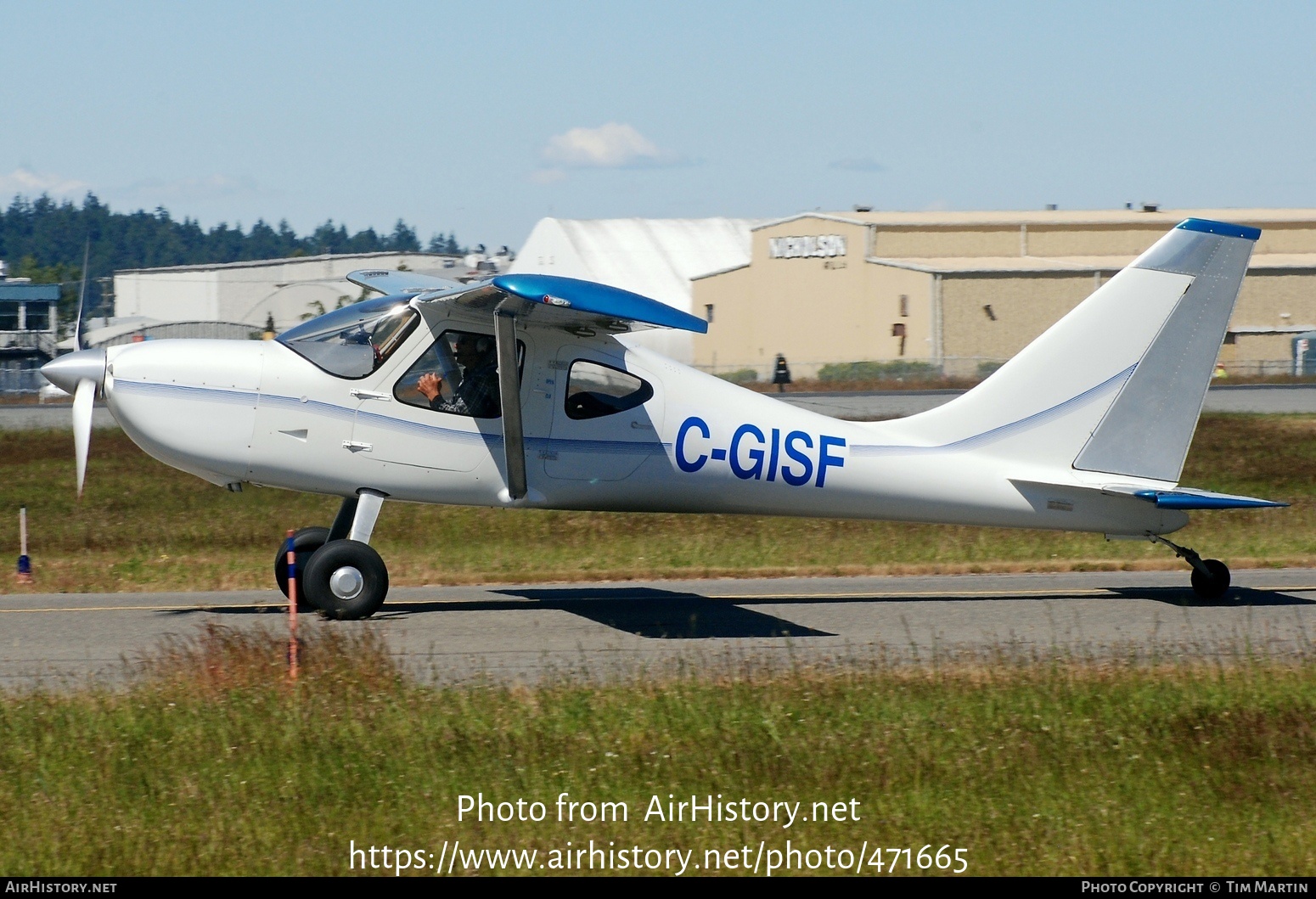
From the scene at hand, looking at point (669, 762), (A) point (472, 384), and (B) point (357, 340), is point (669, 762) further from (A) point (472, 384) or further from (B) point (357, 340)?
(B) point (357, 340)

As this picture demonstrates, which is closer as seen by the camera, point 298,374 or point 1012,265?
point 298,374

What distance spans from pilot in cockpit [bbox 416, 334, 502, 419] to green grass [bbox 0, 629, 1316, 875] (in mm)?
2969

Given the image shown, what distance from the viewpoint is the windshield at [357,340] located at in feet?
36.4

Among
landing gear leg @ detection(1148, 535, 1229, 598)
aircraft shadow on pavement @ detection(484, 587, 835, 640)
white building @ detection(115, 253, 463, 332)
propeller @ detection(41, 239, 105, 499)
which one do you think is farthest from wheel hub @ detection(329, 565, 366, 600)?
white building @ detection(115, 253, 463, 332)

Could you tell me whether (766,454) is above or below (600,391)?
below

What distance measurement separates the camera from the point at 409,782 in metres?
6.41

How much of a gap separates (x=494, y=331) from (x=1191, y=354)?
19.7 feet

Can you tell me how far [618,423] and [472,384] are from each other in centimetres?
123

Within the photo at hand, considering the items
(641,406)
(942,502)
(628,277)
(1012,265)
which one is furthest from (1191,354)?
(628,277)

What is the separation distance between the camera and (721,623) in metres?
11.4

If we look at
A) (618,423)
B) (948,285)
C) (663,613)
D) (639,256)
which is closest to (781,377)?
(948,285)

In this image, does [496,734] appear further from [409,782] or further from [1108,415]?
[1108,415]

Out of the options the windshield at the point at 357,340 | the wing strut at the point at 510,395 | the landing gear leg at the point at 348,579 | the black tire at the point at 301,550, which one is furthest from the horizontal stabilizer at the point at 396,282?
the landing gear leg at the point at 348,579

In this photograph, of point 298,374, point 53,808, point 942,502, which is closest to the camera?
point 53,808
